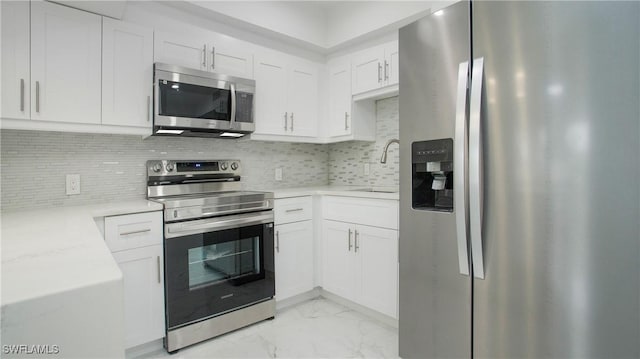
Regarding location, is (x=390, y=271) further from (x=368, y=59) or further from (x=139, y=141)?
(x=139, y=141)

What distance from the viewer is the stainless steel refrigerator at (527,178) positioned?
116 cm

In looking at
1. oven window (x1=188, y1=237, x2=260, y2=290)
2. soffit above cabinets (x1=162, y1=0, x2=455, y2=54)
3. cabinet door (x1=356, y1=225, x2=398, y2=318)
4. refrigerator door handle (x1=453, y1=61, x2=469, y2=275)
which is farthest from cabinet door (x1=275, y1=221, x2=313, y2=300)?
soffit above cabinets (x1=162, y1=0, x2=455, y2=54)

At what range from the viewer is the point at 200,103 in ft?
7.36

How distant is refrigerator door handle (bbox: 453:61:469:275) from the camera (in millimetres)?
1465

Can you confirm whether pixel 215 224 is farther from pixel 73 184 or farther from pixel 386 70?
pixel 386 70

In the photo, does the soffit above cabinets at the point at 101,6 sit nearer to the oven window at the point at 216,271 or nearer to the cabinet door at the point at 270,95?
the cabinet door at the point at 270,95

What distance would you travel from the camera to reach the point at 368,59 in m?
2.73

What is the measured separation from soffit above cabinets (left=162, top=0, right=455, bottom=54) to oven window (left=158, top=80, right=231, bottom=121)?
1.94ft

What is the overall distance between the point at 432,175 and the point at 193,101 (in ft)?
5.21

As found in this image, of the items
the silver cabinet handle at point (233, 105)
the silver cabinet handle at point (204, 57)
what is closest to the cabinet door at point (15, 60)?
the silver cabinet handle at point (204, 57)

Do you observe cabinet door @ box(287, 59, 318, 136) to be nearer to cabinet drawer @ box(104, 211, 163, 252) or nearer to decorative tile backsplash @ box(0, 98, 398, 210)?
decorative tile backsplash @ box(0, 98, 398, 210)

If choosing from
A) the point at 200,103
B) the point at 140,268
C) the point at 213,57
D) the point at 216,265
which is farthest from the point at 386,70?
the point at 140,268

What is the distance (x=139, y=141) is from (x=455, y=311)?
2.27m

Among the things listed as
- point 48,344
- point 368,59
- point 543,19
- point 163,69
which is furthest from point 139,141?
point 543,19
